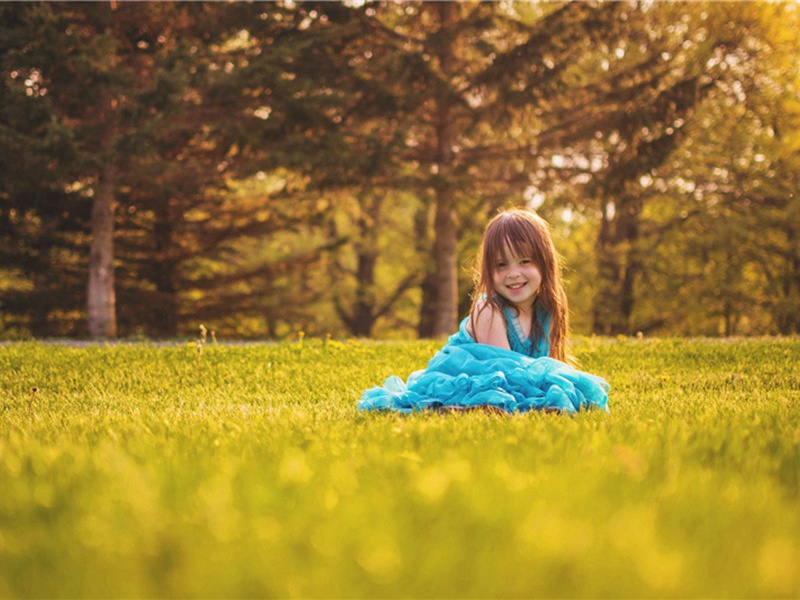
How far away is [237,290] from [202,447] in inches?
721

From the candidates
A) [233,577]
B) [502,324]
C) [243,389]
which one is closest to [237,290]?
[243,389]

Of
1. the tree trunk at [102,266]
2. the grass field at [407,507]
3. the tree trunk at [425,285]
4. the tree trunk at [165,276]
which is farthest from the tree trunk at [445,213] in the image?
the grass field at [407,507]

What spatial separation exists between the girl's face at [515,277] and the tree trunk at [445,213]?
11.3 m

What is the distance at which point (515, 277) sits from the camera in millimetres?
4711

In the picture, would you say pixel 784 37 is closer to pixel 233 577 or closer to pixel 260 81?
pixel 260 81

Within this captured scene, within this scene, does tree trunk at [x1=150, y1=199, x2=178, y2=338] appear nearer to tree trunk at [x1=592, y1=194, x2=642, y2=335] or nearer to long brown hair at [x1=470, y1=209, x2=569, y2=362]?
tree trunk at [x1=592, y1=194, x2=642, y2=335]

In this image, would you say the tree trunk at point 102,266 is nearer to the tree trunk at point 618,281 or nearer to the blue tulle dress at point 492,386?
the blue tulle dress at point 492,386

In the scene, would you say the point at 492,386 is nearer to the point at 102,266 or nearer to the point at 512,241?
the point at 512,241

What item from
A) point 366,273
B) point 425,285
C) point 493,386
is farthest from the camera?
point 366,273

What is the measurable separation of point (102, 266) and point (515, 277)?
39.1 feet

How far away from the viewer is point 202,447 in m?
2.84

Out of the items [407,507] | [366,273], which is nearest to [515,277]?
[407,507]

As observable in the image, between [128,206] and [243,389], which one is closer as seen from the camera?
[243,389]

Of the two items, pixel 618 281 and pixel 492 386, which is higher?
pixel 618 281
